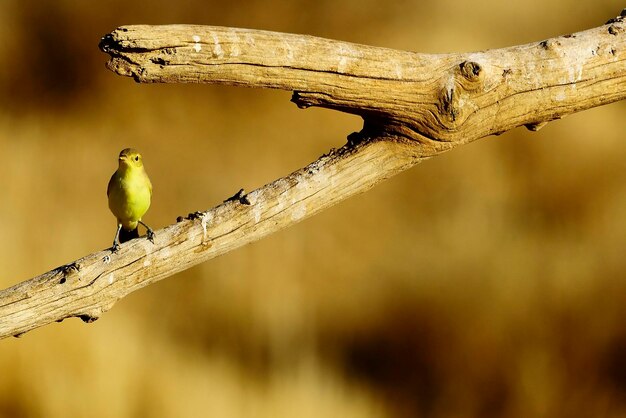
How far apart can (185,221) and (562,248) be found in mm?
1878

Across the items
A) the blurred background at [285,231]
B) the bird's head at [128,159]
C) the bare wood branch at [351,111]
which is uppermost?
the blurred background at [285,231]

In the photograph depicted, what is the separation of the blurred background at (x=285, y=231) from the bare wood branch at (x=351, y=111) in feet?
4.32

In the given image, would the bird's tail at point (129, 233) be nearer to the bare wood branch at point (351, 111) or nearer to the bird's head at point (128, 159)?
the bird's head at point (128, 159)

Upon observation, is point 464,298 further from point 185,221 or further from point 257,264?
point 185,221

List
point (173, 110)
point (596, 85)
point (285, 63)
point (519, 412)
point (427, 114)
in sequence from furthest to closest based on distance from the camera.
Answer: point (519, 412), point (173, 110), point (596, 85), point (427, 114), point (285, 63)

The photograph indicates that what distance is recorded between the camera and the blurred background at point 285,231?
3480 mm

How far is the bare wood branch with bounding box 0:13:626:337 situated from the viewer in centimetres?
194

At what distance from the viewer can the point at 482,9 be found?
3.49 meters

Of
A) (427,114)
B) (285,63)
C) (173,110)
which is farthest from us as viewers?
(173,110)

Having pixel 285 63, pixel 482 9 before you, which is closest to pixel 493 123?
pixel 285 63

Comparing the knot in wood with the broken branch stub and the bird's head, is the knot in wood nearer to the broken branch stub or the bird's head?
the broken branch stub

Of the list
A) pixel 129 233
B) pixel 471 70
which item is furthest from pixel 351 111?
pixel 129 233

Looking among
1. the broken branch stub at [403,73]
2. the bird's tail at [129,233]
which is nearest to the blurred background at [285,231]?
the bird's tail at [129,233]

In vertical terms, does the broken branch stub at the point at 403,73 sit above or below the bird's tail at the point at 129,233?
below
